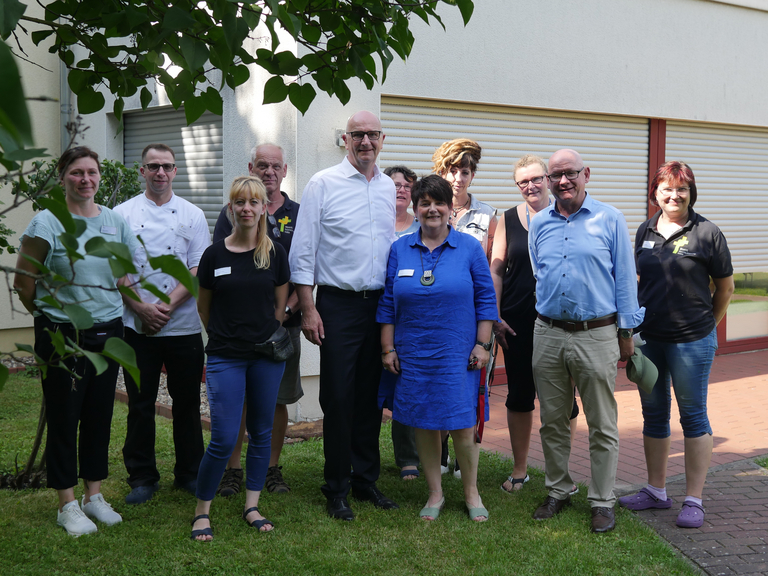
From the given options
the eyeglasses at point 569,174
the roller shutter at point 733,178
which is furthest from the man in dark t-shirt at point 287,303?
the roller shutter at point 733,178

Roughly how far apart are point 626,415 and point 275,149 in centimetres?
462

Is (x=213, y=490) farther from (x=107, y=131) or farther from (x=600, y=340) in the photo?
(x=107, y=131)

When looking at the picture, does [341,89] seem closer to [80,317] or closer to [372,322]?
[80,317]

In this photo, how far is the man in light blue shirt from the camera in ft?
14.7

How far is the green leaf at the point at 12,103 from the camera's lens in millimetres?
746

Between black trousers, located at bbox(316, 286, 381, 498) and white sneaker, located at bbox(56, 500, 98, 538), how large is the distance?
4.73ft

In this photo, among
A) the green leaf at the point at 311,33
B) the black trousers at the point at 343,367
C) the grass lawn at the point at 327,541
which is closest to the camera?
the green leaf at the point at 311,33

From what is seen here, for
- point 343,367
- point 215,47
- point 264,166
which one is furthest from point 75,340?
point 215,47

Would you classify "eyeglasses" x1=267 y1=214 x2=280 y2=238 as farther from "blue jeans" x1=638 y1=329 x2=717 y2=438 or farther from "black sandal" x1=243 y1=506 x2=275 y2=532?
"blue jeans" x1=638 y1=329 x2=717 y2=438

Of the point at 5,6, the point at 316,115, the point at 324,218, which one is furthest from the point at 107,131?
the point at 5,6

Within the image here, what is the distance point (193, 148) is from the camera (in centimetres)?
866

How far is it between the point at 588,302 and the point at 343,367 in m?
1.57

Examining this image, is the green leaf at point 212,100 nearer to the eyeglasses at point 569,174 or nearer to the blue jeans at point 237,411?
the blue jeans at point 237,411

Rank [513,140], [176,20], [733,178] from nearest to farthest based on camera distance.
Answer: [176,20] → [513,140] → [733,178]
